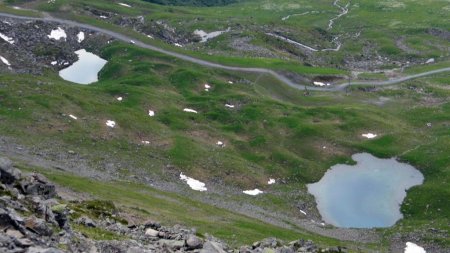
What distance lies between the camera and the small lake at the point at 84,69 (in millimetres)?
124250

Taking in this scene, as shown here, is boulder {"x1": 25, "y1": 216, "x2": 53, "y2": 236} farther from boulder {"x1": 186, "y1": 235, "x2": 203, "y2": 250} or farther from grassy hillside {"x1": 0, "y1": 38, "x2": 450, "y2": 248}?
grassy hillside {"x1": 0, "y1": 38, "x2": 450, "y2": 248}

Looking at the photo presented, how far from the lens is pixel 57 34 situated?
5630 inches

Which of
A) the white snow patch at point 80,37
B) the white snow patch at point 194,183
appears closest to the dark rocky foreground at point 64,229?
the white snow patch at point 194,183

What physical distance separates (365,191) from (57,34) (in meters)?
95.2

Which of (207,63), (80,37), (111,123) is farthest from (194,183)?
(80,37)

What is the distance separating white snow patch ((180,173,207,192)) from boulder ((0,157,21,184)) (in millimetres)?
42258

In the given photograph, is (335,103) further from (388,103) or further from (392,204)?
(392,204)

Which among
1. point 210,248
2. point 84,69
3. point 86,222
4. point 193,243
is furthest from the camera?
point 84,69

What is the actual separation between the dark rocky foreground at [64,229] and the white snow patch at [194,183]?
3379 cm

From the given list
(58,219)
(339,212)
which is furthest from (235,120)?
(58,219)

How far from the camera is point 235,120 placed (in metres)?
106

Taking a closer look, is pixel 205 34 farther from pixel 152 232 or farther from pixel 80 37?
pixel 152 232

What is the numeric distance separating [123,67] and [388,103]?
211 feet

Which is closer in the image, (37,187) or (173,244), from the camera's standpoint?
(173,244)
